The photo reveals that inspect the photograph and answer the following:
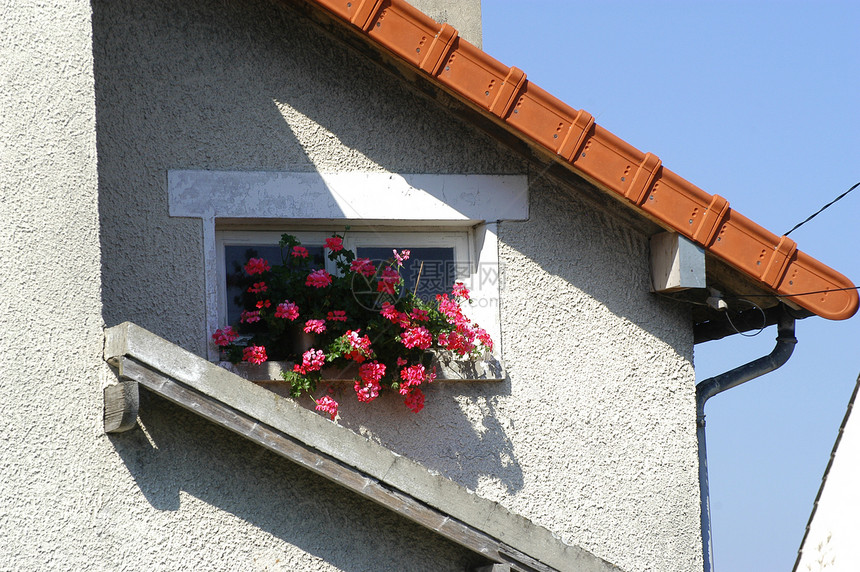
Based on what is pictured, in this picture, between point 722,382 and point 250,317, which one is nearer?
point 250,317

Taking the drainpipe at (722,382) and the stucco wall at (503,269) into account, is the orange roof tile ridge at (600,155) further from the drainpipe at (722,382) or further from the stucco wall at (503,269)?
the stucco wall at (503,269)

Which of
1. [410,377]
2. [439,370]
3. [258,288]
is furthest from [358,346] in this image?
[258,288]

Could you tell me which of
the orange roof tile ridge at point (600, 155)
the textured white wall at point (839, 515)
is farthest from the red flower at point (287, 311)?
the textured white wall at point (839, 515)

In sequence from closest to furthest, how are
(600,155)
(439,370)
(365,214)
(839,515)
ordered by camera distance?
(839,515) → (600,155) → (439,370) → (365,214)

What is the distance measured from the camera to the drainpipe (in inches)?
203

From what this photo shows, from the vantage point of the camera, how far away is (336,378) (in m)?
4.77

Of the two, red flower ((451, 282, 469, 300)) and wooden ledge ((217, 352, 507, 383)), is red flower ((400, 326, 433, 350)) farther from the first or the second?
red flower ((451, 282, 469, 300))

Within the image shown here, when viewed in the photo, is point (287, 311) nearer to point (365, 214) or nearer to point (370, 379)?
point (370, 379)

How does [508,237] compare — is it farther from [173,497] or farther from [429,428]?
[173,497]

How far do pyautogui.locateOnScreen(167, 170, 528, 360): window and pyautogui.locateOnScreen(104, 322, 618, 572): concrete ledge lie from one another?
107cm

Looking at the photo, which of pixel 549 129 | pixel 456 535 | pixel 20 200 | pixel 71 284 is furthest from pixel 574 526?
pixel 20 200

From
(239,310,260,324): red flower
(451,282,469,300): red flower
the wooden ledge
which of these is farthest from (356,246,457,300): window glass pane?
(239,310,260,324): red flower

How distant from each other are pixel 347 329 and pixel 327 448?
112 cm

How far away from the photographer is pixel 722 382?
17.5 feet
